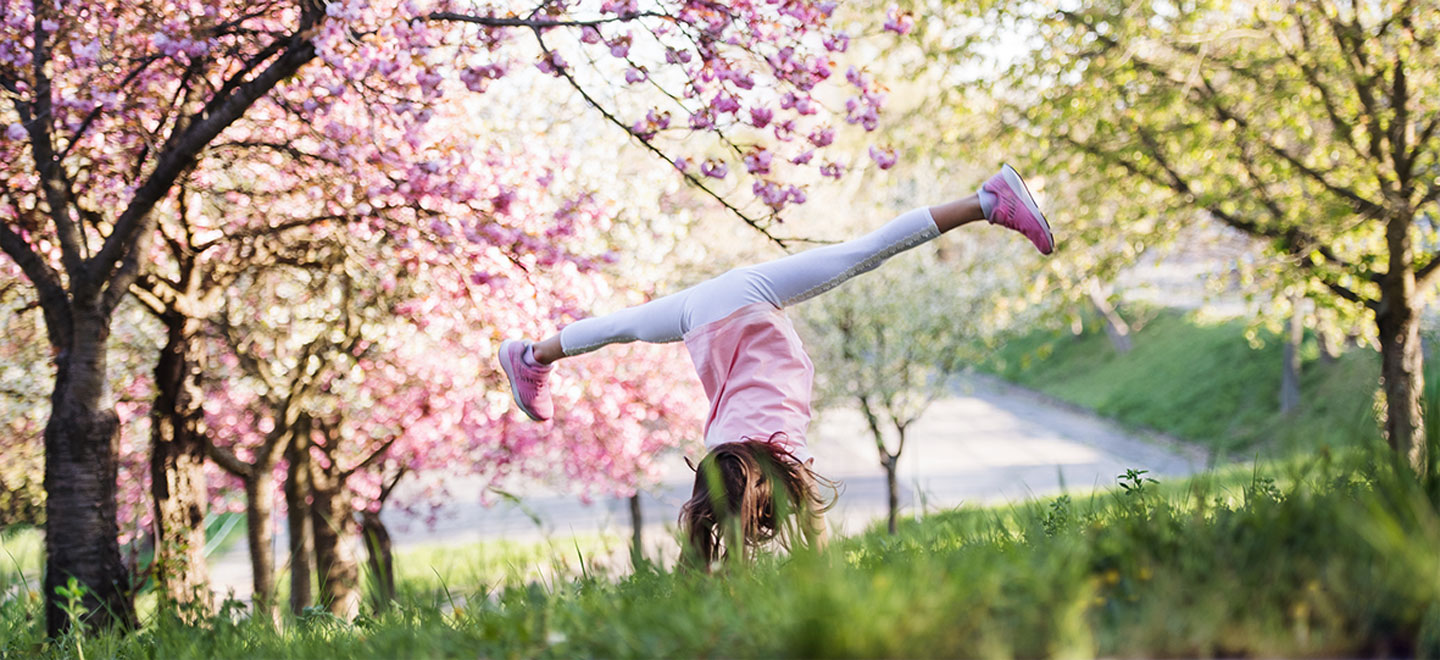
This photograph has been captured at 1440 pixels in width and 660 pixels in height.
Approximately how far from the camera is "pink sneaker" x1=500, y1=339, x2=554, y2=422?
4.69 m

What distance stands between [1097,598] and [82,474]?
481 centimetres

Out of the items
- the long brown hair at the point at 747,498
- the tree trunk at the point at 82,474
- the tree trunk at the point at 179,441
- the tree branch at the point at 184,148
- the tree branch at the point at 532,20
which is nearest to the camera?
the long brown hair at the point at 747,498

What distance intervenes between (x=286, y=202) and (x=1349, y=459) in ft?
22.3

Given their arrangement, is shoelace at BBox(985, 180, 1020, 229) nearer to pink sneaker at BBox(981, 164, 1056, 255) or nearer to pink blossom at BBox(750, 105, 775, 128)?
pink sneaker at BBox(981, 164, 1056, 255)

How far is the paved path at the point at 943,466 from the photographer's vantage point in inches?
728

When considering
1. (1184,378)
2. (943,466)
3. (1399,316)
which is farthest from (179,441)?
(1184,378)

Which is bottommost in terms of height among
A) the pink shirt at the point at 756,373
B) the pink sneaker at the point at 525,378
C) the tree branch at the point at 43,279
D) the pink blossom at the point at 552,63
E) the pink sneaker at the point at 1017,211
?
the pink shirt at the point at 756,373

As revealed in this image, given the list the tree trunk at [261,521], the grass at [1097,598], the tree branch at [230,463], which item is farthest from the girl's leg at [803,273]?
the tree trunk at [261,521]

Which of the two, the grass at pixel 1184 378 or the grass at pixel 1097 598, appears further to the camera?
the grass at pixel 1184 378

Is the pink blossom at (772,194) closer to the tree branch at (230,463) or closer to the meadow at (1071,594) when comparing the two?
the meadow at (1071,594)

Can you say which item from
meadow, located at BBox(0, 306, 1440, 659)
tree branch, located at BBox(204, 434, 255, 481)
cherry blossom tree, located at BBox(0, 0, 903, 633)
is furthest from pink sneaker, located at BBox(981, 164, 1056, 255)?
tree branch, located at BBox(204, 434, 255, 481)

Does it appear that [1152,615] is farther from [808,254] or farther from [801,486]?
[808,254]

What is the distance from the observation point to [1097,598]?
6.69 ft

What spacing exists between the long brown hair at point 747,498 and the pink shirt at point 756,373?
125mm
